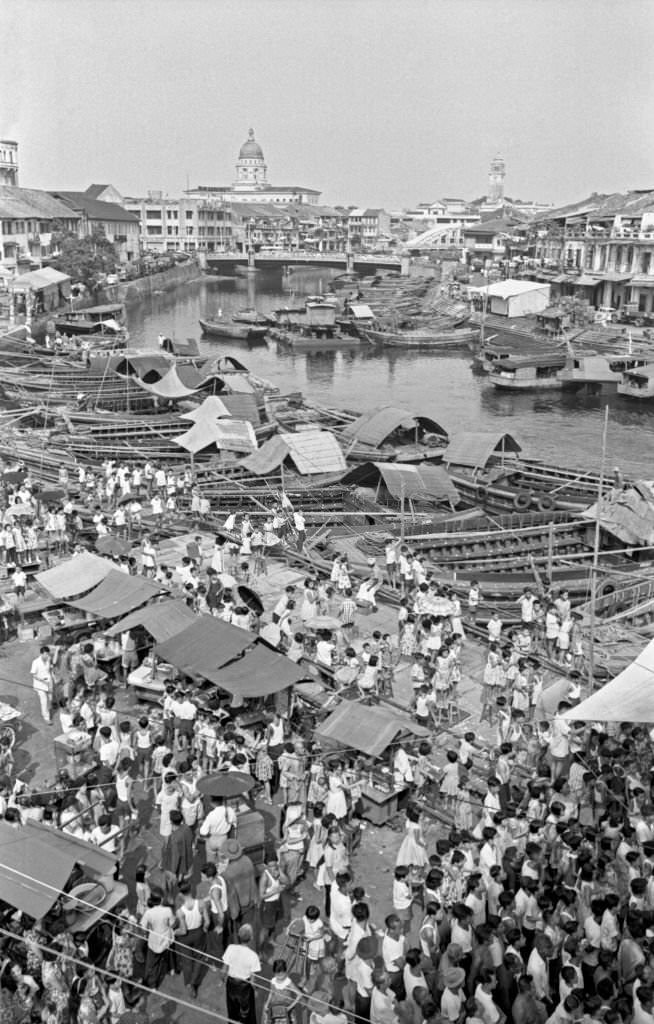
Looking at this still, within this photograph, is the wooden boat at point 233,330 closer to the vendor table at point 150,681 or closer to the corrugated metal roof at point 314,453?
the corrugated metal roof at point 314,453

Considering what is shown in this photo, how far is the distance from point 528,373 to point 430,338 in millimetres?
16225

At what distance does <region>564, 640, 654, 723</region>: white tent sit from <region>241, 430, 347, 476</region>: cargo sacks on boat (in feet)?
52.4

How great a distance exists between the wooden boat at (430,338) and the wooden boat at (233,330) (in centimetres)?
933

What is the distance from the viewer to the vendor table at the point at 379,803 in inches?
446

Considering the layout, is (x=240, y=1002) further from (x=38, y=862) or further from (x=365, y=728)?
(x=365, y=728)

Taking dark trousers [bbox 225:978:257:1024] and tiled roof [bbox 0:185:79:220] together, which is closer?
dark trousers [bbox 225:978:257:1024]

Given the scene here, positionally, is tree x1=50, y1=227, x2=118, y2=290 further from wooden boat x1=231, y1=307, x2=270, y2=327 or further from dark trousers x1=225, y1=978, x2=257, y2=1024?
dark trousers x1=225, y1=978, x2=257, y2=1024

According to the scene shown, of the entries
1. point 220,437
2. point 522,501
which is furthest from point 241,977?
point 220,437

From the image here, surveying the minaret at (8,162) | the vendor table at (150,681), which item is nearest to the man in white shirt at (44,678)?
the vendor table at (150,681)

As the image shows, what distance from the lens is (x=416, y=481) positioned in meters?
25.6

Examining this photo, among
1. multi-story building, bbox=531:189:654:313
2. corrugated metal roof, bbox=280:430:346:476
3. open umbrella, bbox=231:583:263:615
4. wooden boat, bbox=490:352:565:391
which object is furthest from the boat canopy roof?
multi-story building, bbox=531:189:654:313

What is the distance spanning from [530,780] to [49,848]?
561 cm

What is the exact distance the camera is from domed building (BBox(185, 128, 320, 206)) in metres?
169

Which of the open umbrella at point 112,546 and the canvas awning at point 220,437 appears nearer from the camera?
the open umbrella at point 112,546
